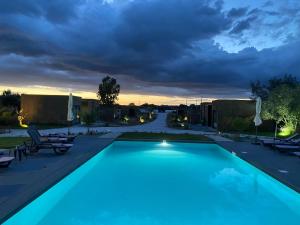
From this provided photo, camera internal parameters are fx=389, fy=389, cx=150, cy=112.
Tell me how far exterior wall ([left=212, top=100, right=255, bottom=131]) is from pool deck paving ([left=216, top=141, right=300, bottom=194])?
14.1 m

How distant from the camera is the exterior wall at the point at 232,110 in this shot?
31.8 meters

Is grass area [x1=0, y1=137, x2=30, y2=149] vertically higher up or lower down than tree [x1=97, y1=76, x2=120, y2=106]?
lower down

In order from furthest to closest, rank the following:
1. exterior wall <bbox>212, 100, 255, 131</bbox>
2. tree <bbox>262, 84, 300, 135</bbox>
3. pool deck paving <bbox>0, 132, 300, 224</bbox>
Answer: exterior wall <bbox>212, 100, 255, 131</bbox> < tree <bbox>262, 84, 300, 135</bbox> < pool deck paving <bbox>0, 132, 300, 224</bbox>

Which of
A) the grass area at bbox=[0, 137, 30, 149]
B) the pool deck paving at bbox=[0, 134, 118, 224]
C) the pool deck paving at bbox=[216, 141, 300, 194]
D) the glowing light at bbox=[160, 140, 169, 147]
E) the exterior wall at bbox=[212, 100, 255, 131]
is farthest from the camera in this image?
the exterior wall at bbox=[212, 100, 255, 131]

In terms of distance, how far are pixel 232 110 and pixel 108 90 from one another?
68.1ft

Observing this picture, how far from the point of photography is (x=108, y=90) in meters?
49.1

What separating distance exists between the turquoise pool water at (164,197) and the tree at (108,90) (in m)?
35.1

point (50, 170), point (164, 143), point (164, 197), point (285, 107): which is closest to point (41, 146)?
point (50, 170)

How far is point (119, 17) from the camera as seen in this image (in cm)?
1877

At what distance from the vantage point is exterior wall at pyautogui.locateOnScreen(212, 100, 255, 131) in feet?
104

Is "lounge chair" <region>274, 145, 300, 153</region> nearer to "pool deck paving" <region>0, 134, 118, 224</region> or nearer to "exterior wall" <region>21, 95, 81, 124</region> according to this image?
"pool deck paving" <region>0, 134, 118, 224</region>

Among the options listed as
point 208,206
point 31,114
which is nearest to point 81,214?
point 208,206

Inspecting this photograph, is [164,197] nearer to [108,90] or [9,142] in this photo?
[9,142]

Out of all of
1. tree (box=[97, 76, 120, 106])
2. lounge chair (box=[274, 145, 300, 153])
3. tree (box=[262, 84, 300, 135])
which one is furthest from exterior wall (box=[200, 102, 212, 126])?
lounge chair (box=[274, 145, 300, 153])
